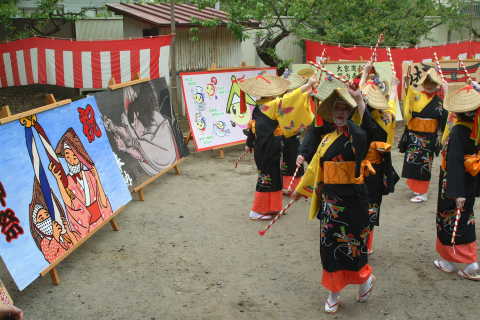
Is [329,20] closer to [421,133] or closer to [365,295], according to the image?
[421,133]

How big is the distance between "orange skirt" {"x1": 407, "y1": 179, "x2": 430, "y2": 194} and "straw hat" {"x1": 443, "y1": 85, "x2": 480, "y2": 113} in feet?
9.02

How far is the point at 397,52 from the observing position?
12.2 meters

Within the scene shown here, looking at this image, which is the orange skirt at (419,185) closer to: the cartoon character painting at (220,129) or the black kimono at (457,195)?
the black kimono at (457,195)

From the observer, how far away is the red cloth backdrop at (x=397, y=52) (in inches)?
457

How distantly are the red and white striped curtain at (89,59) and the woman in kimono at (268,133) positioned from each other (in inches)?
149

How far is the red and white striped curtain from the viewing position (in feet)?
31.5

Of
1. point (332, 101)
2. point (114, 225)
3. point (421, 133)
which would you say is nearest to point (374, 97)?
point (332, 101)

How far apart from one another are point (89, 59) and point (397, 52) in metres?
7.13

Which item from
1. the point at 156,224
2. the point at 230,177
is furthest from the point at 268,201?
the point at 230,177

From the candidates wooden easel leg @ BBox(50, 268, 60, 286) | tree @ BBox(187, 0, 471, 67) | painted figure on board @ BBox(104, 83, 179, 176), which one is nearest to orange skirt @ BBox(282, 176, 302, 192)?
painted figure on board @ BBox(104, 83, 179, 176)

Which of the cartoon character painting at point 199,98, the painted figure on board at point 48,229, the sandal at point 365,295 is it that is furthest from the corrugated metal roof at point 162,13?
the sandal at point 365,295

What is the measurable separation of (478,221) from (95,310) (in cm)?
459

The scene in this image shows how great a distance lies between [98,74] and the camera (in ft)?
32.1

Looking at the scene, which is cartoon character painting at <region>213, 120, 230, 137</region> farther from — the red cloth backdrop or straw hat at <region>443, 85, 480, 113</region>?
straw hat at <region>443, 85, 480, 113</region>
